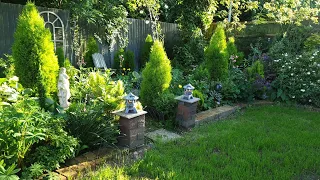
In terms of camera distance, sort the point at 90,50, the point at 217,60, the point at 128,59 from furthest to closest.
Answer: the point at 128,59 → the point at 90,50 → the point at 217,60

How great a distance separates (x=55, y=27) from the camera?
21.9ft

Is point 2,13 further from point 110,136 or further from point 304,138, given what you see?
point 304,138

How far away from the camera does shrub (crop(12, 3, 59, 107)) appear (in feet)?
11.3

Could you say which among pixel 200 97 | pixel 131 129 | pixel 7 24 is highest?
pixel 7 24

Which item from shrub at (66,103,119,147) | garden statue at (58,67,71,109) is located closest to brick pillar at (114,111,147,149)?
shrub at (66,103,119,147)

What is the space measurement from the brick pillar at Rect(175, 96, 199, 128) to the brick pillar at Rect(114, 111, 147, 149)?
3.09 feet

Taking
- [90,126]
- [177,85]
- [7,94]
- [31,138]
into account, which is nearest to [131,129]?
[90,126]

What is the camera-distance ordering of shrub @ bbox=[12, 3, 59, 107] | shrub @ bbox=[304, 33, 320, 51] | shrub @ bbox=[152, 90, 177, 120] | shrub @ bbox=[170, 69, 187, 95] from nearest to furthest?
shrub @ bbox=[12, 3, 59, 107] → shrub @ bbox=[152, 90, 177, 120] → shrub @ bbox=[170, 69, 187, 95] → shrub @ bbox=[304, 33, 320, 51]

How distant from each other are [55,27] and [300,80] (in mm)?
5512

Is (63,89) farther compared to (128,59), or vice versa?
(128,59)

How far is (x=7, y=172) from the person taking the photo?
202 centimetres

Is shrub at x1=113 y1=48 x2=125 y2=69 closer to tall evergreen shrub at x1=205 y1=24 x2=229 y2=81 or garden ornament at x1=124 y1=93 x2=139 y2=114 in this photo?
tall evergreen shrub at x1=205 y1=24 x2=229 y2=81

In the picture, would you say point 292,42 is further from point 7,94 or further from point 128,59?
point 7,94

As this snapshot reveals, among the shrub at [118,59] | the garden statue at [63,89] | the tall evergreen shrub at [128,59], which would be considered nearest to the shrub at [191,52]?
the tall evergreen shrub at [128,59]
